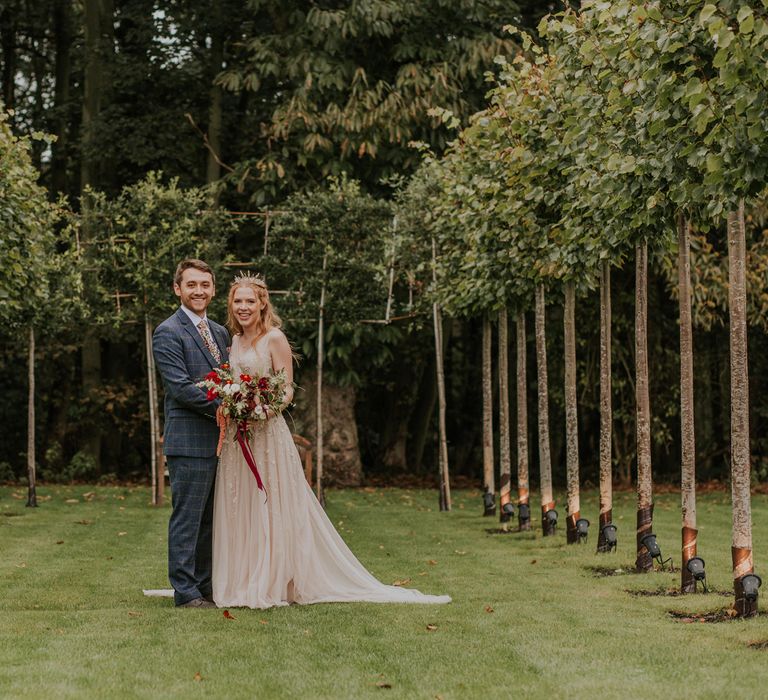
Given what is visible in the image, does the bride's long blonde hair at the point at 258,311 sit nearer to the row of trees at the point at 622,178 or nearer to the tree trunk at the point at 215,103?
the row of trees at the point at 622,178

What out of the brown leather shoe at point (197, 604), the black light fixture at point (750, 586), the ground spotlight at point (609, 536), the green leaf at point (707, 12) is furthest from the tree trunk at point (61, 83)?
the green leaf at point (707, 12)

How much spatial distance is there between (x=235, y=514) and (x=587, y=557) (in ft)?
14.7

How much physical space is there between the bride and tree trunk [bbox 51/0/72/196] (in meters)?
18.9

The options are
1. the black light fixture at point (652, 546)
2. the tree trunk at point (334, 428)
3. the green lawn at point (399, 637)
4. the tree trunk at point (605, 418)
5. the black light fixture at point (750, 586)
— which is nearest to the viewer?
the green lawn at point (399, 637)

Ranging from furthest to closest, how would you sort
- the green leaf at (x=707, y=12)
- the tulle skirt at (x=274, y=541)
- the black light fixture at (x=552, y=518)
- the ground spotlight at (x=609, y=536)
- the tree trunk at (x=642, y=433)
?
the black light fixture at (x=552, y=518)
the ground spotlight at (x=609, y=536)
the tree trunk at (x=642, y=433)
the tulle skirt at (x=274, y=541)
the green leaf at (x=707, y=12)

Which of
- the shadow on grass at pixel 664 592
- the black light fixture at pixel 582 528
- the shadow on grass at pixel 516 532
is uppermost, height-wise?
the black light fixture at pixel 582 528

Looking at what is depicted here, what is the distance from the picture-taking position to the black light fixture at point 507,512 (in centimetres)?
1492

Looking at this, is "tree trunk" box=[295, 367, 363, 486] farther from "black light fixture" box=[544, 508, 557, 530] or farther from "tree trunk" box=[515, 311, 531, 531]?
"black light fixture" box=[544, 508, 557, 530]

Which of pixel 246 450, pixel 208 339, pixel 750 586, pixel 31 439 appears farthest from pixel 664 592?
pixel 31 439

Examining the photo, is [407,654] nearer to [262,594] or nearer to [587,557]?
[262,594]

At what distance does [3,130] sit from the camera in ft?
43.2

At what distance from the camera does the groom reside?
8211 mm

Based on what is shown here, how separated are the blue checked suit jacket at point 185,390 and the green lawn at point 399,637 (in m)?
1.14

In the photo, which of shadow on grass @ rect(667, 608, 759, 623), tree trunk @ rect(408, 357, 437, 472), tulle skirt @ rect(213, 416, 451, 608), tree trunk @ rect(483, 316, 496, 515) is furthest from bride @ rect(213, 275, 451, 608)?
tree trunk @ rect(408, 357, 437, 472)
